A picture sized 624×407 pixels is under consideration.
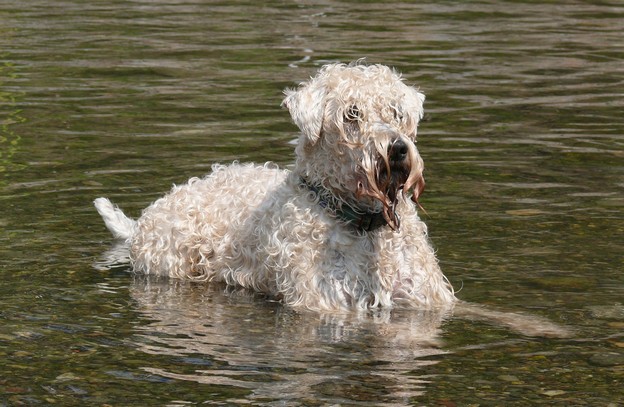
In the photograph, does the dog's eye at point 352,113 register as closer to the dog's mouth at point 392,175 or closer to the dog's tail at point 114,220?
the dog's mouth at point 392,175

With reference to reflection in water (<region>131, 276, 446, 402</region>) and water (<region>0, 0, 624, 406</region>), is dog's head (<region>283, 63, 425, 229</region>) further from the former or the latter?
water (<region>0, 0, 624, 406</region>)

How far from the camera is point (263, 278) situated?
916cm

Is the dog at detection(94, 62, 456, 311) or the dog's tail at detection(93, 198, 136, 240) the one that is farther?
the dog's tail at detection(93, 198, 136, 240)

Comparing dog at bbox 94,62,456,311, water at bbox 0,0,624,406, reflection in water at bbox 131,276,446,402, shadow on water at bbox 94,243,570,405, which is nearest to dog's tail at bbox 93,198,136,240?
water at bbox 0,0,624,406

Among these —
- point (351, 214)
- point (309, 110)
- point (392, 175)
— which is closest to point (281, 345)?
point (351, 214)

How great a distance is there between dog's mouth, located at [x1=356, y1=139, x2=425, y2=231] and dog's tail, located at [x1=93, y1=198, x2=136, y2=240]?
3018mm

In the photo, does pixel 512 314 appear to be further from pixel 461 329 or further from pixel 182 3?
pixel 182 3

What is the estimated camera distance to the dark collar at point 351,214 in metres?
8.61

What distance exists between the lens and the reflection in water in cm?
727

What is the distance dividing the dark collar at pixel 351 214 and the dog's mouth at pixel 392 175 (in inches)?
11.6

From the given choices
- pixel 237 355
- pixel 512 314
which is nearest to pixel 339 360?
pixel 237 355

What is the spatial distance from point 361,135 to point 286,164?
15.9 feet

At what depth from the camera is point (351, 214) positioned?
862 centimetres

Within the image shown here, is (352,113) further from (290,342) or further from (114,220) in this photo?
(114,220)
